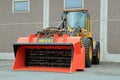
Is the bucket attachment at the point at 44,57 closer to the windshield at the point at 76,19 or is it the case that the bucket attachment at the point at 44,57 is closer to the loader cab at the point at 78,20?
the loader cab at the point at 78,20

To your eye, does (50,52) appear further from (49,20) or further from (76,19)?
(49,20)

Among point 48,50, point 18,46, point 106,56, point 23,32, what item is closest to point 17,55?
point 18,46

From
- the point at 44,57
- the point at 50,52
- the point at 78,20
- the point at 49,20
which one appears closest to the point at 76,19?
the point at 78,20

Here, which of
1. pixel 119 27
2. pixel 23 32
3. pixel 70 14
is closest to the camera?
pixel 70 14

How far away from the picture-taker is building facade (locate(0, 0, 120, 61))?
20766 mm

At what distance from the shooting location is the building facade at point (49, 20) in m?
20.8

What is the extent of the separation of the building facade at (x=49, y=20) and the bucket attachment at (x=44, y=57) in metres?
8.44

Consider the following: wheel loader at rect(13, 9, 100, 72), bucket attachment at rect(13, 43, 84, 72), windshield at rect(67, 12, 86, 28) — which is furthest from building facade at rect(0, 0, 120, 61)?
bucket attachment at rect(13, 43, 84, 72)

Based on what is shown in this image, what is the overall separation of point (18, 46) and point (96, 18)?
922cm

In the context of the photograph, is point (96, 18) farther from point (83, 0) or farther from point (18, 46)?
point (18, 46)

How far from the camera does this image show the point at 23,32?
23.4 metres

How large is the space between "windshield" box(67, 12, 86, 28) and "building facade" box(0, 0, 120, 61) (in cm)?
498

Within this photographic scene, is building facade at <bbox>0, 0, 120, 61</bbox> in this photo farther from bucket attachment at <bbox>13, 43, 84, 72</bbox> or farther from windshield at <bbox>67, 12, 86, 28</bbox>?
bucket attachment at <bbox>13, 43, 84, 72</bbox>

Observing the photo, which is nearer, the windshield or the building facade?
the windshield
